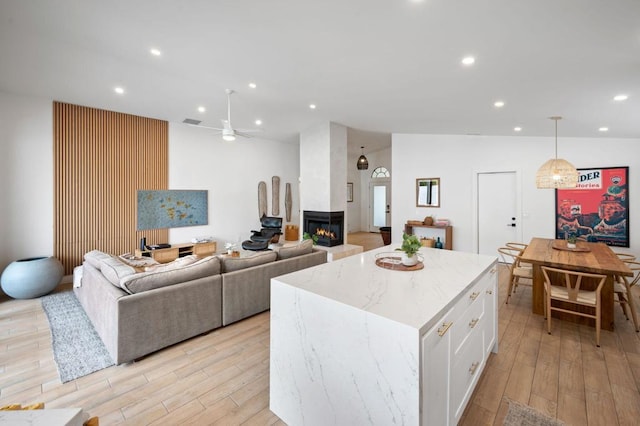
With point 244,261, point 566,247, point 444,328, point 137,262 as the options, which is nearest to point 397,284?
point 444,328

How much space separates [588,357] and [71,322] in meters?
5.38

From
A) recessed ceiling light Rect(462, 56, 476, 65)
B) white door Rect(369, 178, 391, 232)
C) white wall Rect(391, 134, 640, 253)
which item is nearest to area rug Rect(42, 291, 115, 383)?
recessed ceiling light Rect(462, 56, 476, 65)

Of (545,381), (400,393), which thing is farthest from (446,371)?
(545,381)

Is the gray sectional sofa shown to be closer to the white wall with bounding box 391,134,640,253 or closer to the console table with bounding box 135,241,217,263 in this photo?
the console table with bounding box 135,241,217,263

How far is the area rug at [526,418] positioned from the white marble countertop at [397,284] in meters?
0.91

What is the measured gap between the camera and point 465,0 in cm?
189

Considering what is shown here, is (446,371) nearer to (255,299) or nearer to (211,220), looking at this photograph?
(255,299)

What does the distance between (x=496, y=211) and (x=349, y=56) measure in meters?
5.02

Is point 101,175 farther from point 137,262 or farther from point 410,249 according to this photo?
point 410,249

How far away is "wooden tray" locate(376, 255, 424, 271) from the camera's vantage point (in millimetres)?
2201

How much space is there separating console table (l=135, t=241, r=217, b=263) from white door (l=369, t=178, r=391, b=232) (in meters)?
6.70

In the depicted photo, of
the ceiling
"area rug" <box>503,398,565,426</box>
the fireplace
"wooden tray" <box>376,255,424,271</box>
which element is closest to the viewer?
"area rug" <box>503,398,565,426</box>

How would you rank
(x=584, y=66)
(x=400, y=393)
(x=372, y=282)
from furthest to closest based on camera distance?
(x=584, y=66)
(x=372, y=282)
(x=400, y=393)

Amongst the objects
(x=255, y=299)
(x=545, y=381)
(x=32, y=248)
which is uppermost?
(x=32, y=248)
